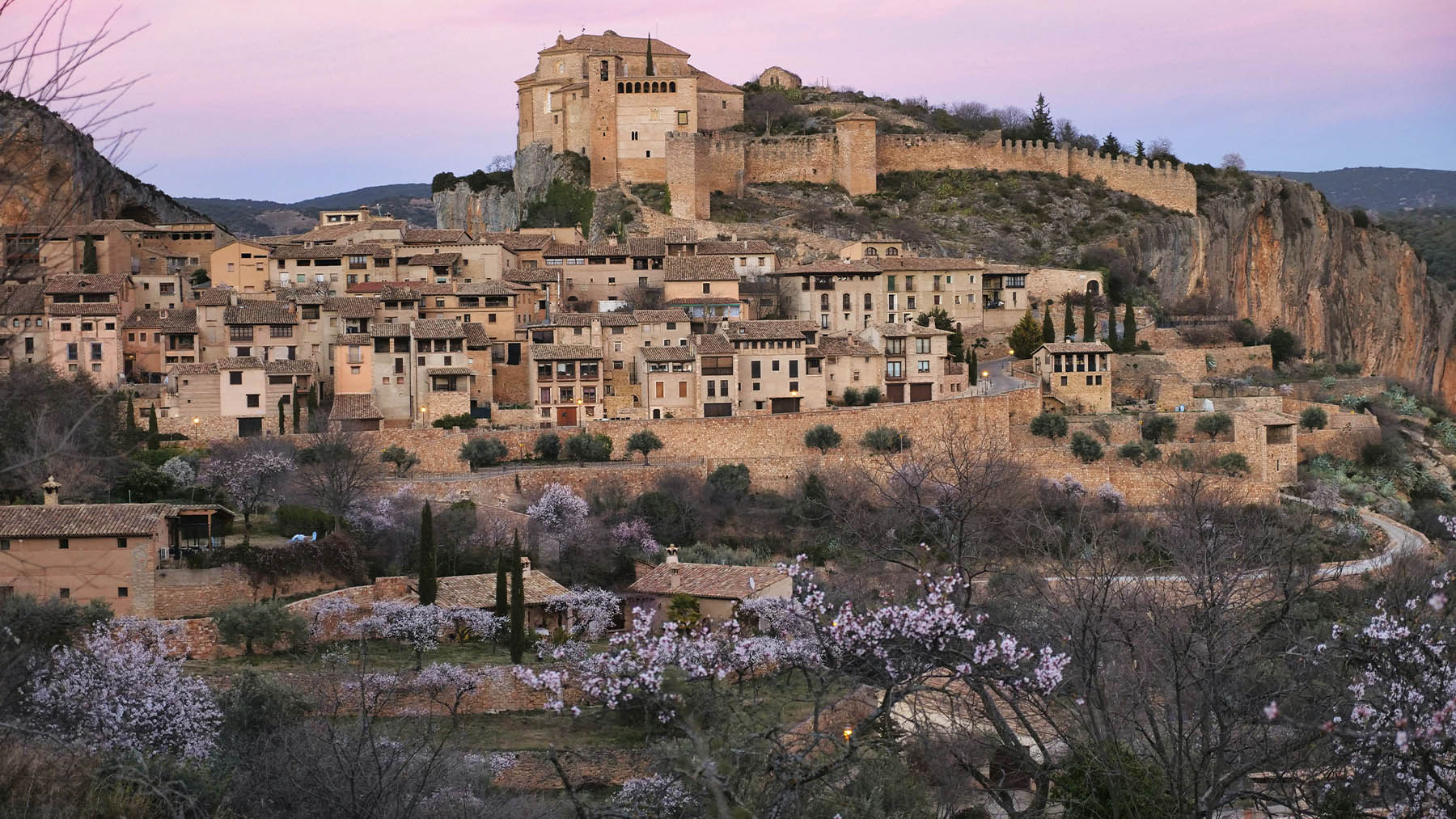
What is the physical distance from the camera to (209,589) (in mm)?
24812

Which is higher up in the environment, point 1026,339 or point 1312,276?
point 1312,276

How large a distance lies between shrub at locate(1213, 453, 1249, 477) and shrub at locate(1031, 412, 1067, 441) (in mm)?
3464

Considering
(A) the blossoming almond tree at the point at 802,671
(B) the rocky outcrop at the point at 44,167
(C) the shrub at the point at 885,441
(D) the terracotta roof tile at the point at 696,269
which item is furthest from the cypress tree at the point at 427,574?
(D) the terracotta roof tile at the point at 696,269

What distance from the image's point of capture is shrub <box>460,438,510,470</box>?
3394 cm

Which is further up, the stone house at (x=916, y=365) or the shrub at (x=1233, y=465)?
the stone house at (x=916, y=365)

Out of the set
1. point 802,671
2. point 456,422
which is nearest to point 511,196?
point 456,422

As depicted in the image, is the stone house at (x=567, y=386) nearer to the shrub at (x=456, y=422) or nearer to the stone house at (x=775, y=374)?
the shrub at (x=456, y=422)

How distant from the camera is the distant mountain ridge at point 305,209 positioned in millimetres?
87438

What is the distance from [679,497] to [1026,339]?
14631mm

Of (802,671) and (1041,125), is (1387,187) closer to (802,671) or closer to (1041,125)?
(1041,125)

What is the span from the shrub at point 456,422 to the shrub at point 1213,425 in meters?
16.8

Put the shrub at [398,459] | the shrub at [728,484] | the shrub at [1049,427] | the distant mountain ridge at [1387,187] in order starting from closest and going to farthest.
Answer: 1. the shrub at [398,459]
2. the shrub at [728,484]
3. the shrub at [1049,427]
4. the distant mountain ridge at [1387,187]

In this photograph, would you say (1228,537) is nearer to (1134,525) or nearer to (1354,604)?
(1354,604)

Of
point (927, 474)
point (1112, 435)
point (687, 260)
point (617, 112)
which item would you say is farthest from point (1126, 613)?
point (617, 112)
